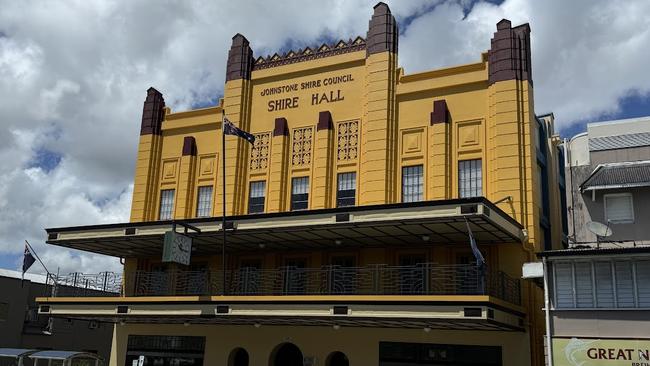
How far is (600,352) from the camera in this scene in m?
19.3

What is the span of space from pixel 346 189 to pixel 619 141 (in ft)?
37.9

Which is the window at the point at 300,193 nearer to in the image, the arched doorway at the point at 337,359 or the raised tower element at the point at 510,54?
the arched doorway at the point at 337,359

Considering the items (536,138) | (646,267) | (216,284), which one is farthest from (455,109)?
(216,284)

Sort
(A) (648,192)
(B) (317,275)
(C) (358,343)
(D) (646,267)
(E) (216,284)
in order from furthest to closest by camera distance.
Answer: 1. (E) (216,284)
2. (B) (317,275)
3. (C) (358,343)
4. (A) (648,192)
5. (D) (646,267)

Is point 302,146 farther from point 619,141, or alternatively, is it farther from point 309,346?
point 619,141

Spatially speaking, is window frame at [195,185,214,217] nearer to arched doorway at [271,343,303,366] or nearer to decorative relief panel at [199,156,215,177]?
decorative relief panel at [199,156,215,177]

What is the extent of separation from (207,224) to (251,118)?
25.8ft

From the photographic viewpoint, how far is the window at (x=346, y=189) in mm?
29641

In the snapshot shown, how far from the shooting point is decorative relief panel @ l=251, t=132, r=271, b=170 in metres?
32.2

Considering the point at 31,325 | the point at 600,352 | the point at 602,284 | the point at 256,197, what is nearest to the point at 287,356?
the point at 256,197

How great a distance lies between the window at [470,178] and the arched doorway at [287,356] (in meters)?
9.94

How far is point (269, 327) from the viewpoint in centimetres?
2883

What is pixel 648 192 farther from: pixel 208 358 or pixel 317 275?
pixel 208 358

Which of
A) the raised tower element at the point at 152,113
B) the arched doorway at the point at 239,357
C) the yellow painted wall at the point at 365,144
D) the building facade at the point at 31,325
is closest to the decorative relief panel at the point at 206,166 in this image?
the yellow painted wall at the point at 365,144
